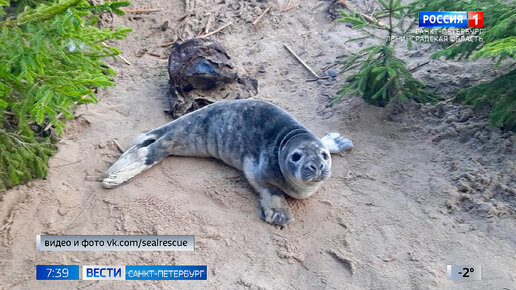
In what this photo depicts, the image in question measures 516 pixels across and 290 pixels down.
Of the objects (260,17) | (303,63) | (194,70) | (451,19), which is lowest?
(194,70)

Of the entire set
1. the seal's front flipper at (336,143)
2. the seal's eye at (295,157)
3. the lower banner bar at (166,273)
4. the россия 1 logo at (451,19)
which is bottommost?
the lower banner bar at (166,273)

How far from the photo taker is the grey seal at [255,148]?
13.0 feet

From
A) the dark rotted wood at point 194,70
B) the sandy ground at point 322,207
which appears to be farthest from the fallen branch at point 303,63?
the dark rotted wood at point 194,70

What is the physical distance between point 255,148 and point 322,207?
2.67 feet

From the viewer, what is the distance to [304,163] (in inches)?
152

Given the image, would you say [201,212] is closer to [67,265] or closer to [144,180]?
[144,180]

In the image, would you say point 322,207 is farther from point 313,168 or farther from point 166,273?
point 166,273

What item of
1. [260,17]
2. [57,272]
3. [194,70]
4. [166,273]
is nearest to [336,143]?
[194,70]

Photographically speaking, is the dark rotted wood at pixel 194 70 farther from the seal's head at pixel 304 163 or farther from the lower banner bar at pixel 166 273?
the lower banner bar at pixel 166 273

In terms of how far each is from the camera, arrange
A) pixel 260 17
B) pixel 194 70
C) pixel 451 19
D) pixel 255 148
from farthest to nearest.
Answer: pixel 260 17
pixel 194 70
pixel 451 19
pixel 255 148

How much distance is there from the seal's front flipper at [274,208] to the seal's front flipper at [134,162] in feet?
3.68

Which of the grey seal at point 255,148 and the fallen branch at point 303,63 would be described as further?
the fallen branch at point 303,63

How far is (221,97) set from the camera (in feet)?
18.4

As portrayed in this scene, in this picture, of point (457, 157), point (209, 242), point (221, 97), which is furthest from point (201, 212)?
point (457, 157)
